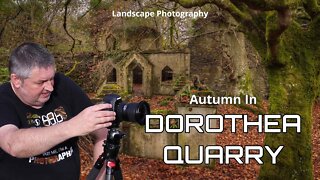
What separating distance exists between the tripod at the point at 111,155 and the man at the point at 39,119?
0.42ft

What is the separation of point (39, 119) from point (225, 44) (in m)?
9.81

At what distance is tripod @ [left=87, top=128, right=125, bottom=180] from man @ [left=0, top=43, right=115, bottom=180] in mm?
129

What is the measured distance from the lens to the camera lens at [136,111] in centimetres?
182

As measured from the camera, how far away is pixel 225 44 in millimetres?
11266

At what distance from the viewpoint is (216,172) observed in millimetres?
7309

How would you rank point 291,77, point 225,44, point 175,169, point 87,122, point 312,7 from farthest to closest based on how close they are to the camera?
1. point 225,44
2. point 175,169
3. point 291,77
4. point 312,7
5. point 87,122

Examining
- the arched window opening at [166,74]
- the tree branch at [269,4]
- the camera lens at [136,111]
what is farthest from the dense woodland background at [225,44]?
the camera lens at [136,111]

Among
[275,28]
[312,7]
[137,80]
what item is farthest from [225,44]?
[275,28]

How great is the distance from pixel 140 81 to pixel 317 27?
11050mm

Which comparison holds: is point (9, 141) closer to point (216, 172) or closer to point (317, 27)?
point (317, 27)

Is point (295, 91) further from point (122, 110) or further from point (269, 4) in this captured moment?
point (122, 110)

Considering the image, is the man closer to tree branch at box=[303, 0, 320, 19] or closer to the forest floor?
tree branch at box=[303, 0, 320, 19]

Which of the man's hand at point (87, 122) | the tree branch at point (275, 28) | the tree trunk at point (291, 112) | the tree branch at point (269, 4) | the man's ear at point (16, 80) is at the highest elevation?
the tree branch at point (269, 4)

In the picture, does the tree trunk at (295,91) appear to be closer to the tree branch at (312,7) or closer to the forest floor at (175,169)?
the tree branch at (312,7)
